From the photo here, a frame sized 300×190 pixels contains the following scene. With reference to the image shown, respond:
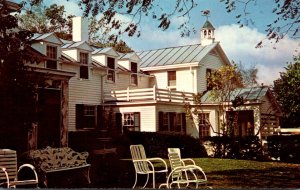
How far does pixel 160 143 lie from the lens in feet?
20.4

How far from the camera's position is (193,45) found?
5.68 meters

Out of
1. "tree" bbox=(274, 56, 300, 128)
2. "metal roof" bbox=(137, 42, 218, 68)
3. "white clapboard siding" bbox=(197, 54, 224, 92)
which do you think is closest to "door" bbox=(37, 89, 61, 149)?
"metal roof" bbox=(137, 42, 218, 68)

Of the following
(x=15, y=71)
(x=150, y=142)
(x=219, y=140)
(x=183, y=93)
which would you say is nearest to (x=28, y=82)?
(x=15, y=71)

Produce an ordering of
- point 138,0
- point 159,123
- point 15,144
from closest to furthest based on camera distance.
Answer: point 138,0
point 15,144
point 159,123

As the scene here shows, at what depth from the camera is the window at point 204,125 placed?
5.99 m

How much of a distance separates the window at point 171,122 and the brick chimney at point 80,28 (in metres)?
1.68

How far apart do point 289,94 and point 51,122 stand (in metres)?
3.55

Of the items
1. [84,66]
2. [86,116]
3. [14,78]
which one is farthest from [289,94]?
[14,78]

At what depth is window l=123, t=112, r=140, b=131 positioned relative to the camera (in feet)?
19.7

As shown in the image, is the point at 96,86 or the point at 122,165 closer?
the point at 96,86

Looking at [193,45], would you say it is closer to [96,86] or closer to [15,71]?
[96,86]

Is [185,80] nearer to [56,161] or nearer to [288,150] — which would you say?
[288,150]

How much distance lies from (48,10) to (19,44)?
67 cm

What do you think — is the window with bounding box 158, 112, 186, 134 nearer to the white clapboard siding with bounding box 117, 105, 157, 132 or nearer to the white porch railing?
the white clapboard siding with bounding box 117, 105, 157, 132
